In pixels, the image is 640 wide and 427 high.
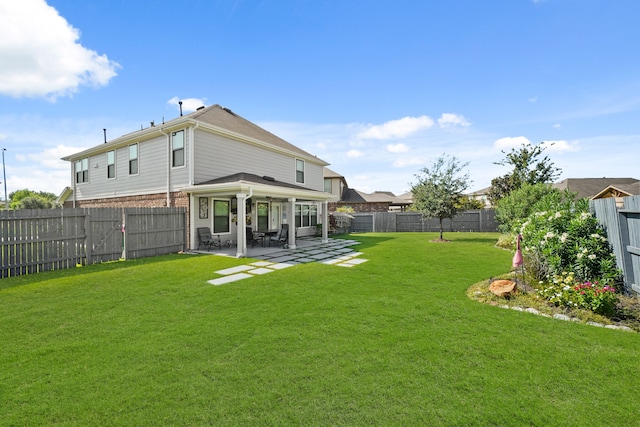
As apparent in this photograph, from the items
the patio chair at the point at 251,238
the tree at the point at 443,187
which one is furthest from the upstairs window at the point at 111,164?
the tree at the point at 443,187

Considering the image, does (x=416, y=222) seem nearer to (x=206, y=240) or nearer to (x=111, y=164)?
(x=206, y=240)

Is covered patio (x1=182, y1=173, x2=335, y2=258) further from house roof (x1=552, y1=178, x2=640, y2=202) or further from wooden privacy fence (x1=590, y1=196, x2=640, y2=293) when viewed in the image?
house roof (x1=552, y1=178, x2=640, y2=202)

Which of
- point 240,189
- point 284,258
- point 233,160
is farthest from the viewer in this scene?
point 233,160

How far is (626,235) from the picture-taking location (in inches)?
186

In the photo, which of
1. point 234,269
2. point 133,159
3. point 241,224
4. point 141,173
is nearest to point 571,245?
point 234,269

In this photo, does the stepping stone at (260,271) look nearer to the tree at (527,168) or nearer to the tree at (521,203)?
the tree at (521,203)

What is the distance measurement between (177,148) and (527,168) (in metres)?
26.4

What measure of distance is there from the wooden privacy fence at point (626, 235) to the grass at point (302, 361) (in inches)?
64.9

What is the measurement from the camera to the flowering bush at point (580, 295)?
166 inches

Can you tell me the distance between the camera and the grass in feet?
7.32

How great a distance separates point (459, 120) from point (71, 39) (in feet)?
59.2

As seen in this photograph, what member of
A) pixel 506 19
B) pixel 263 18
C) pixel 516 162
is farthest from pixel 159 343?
pixel 516 162

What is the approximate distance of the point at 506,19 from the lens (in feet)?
29.9

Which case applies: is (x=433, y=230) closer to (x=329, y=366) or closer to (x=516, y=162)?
(x=516, y=162)
